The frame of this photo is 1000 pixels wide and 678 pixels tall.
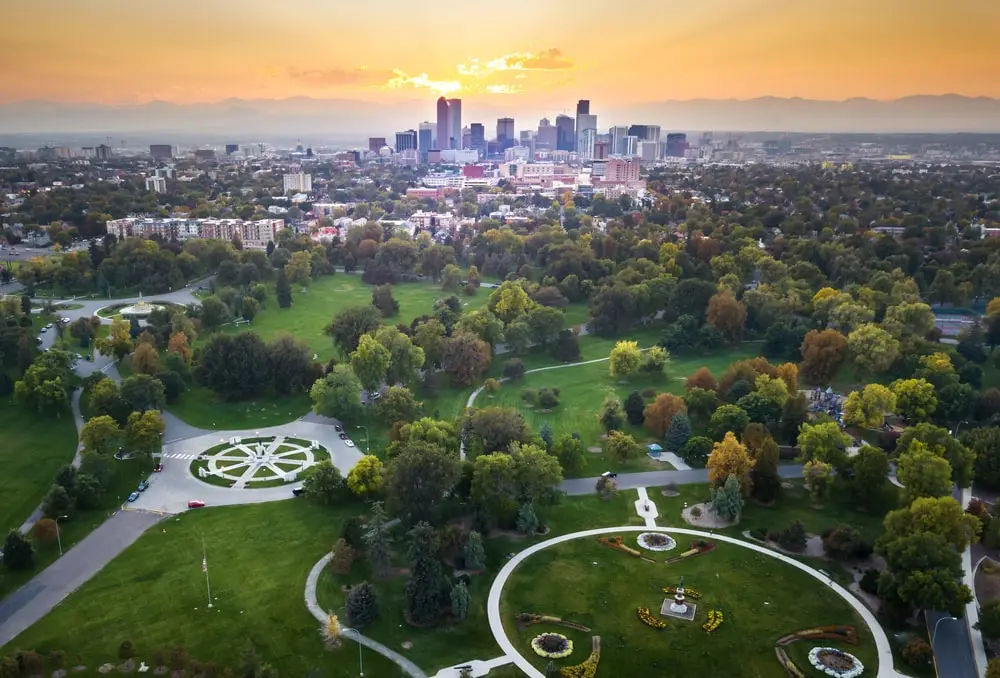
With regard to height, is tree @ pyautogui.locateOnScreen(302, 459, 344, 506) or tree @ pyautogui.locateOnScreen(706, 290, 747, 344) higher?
tree @ pyautogui.locateOnScreen(706, 290, 747, 344)

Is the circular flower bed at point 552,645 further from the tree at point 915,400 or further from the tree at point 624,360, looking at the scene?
the tree at point 915,400

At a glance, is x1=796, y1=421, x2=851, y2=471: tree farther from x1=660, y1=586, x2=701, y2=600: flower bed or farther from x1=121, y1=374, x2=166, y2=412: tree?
x1=121, y1=374, x2=166, y2=412: tree

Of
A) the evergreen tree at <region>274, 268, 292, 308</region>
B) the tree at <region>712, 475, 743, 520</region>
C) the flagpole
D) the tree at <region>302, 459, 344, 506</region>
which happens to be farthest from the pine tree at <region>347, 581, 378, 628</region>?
the evergreen tree at <region>274, 268, 292, 308</region>

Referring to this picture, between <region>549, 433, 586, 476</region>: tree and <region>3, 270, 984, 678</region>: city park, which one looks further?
<region>549, 433, 586, 476</region>: tree

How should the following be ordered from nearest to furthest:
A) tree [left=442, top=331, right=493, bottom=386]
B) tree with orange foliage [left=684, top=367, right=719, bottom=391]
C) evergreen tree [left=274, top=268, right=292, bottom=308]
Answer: tree with orange foliage [left=684, top=367, right=719, bottom=391] → tree [left=442, top=331, right=493, bottom=386] → evergreen tree [left=274, top=268, right=292, bottom=308]

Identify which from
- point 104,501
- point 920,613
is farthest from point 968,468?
point 104,501

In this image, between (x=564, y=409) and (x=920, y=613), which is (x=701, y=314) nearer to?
(x=564, y=409)
